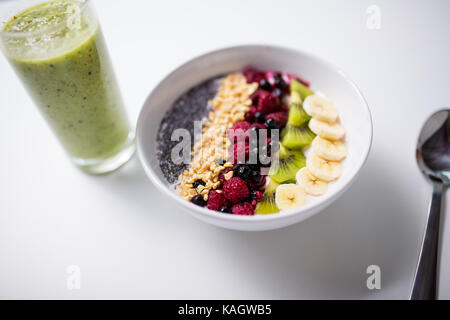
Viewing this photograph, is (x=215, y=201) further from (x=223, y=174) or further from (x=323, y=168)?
(x=323, y=168)

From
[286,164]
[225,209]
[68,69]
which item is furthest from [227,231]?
[68,69]

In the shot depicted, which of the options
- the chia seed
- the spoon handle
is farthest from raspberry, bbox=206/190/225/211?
the spoon handle

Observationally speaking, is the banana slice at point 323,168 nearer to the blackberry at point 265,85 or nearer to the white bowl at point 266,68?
the white bowl at point 266,68

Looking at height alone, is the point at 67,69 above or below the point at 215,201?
above

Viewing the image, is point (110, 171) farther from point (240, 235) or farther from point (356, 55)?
point (356, 55)

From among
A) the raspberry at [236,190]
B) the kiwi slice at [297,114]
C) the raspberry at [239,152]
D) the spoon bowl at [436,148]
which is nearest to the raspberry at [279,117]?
the kiwi slice at [297,114]

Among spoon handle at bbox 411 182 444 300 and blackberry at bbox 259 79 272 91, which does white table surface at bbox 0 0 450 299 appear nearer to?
spoon handle at bbox 411 182 444 300
